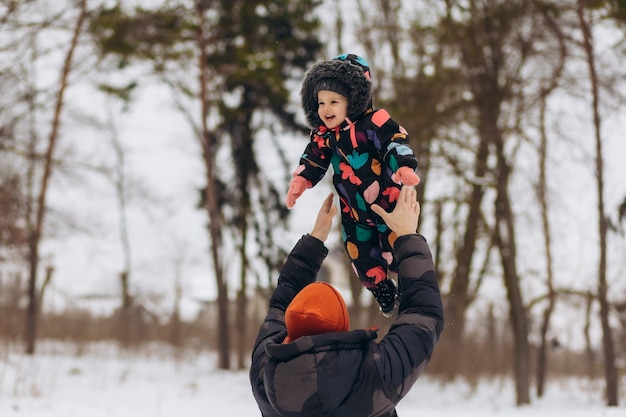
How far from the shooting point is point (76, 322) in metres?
17.8

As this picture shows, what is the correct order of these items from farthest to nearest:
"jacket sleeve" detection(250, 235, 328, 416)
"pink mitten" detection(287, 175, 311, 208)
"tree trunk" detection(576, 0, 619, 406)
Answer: "tree trunk" detection(576, 0, 619, 406), "pink mitten" detection(287, 175, 311, 208), "jacket sleeve" detection(250, 235, 328, 416)

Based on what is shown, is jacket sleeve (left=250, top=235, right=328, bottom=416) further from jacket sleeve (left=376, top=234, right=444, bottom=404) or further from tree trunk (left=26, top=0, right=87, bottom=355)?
tree trunk (left=26, top=0, right=87, bottom=355)

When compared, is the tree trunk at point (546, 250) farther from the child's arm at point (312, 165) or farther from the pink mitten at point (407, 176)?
the pink mitten at point (407, 176)

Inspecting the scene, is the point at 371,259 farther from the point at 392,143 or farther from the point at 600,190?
the point at 600,190

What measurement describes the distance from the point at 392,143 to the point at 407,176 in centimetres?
25

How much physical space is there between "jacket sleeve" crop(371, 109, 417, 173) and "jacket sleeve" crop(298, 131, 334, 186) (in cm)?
25

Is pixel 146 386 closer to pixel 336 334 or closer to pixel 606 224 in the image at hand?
pixel 606 224

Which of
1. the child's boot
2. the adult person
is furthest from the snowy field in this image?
the adult person

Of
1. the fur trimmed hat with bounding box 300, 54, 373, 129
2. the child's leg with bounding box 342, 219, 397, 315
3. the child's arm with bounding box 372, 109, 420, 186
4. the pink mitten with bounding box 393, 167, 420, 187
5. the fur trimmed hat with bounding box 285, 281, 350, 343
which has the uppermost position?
the fur trimmed hat with bounding box 300, 54, 373, 129

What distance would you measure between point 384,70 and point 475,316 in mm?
11261

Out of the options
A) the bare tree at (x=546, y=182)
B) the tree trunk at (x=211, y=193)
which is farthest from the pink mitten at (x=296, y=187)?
the tree trunk at (x=211, y=193)

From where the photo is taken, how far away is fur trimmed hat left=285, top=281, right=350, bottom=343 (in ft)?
5.76

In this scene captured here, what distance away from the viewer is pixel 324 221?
2328 millimetres

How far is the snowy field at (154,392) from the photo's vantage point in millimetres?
8266
